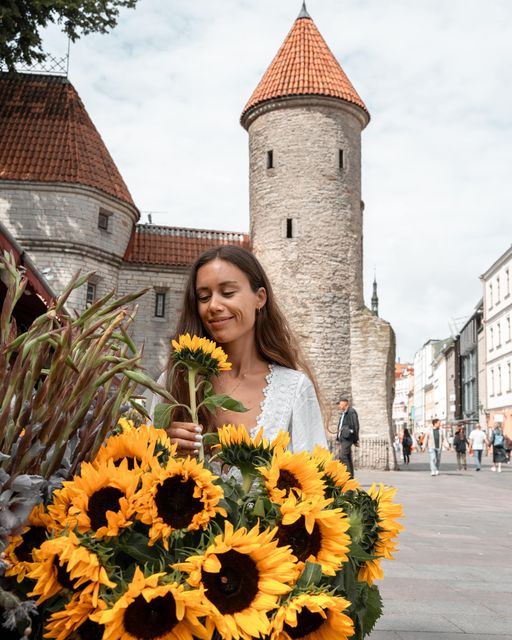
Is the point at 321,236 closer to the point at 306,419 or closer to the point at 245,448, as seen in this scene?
the point at 306,419

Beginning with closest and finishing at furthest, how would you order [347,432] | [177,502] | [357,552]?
1. [177,502]
2. [357,552]
3. [347,432]

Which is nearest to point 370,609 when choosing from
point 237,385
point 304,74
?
point 237,385

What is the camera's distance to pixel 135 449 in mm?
1354

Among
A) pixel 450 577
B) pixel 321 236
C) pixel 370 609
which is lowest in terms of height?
pixel 450 577

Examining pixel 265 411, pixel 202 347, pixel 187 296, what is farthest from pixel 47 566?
pixel 187 296

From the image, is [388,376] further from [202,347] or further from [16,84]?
[202,347]

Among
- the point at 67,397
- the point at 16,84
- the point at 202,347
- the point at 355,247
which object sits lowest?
the point at 67,397

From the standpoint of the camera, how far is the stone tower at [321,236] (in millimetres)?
26203

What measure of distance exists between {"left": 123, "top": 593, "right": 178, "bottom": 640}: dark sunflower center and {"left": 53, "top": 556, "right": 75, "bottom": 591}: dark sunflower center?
0.42ft

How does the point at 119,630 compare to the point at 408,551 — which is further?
the point at 408,551

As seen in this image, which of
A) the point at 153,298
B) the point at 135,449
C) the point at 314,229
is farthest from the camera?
the point at 153,298

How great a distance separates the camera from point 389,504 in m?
1.58

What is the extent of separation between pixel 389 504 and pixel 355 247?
25791 mm

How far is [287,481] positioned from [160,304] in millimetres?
27762
